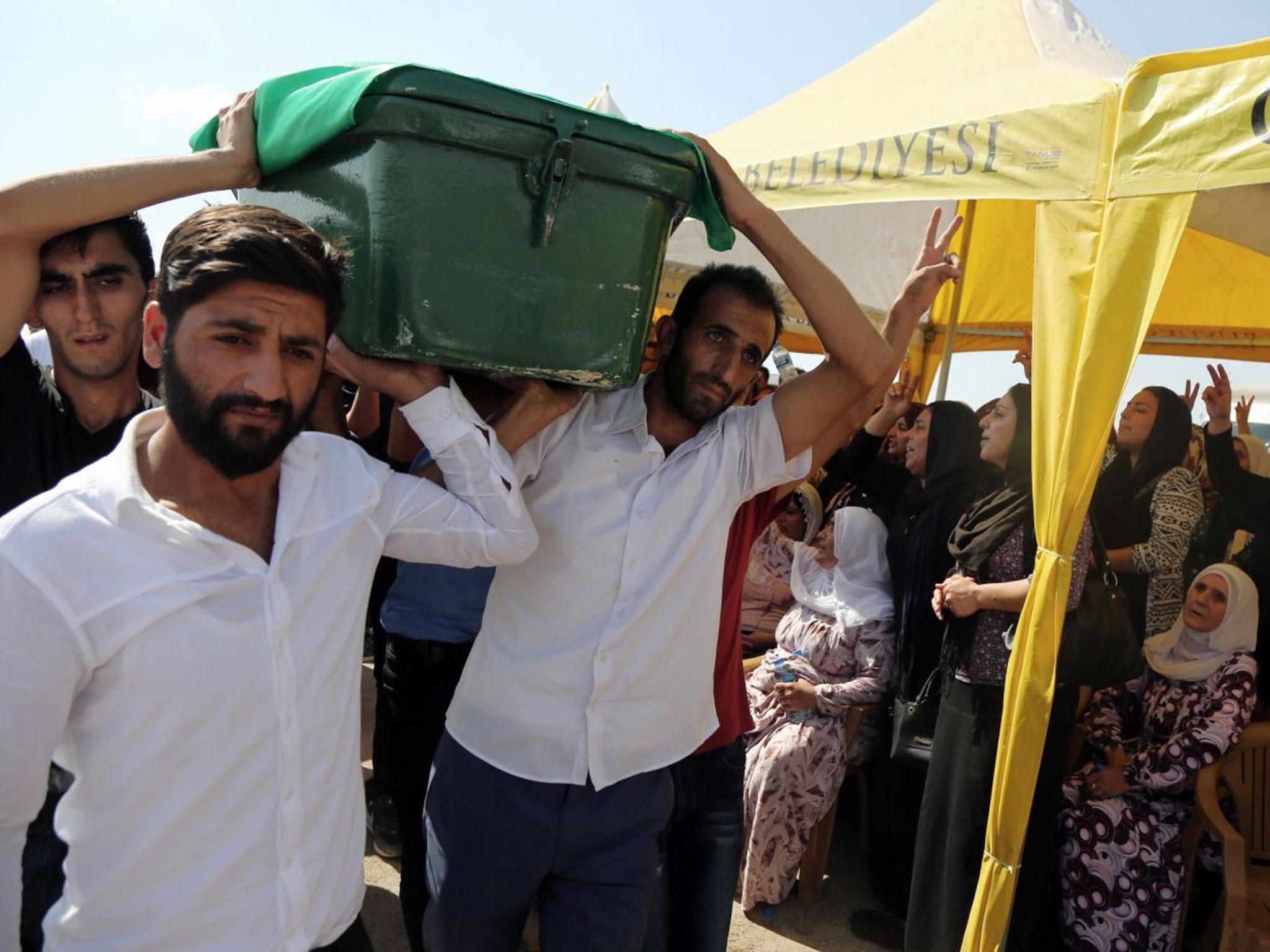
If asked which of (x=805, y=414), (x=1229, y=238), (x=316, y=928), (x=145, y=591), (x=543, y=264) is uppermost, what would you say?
(x=1229, y=238)

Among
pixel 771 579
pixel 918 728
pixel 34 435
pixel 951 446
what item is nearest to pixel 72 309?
pixel 34 435

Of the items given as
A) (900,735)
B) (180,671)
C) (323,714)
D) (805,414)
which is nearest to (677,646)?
(805,414)

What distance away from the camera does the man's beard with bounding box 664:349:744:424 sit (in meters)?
1.92

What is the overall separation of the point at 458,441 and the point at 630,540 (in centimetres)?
42

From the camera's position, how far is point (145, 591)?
1097 mm

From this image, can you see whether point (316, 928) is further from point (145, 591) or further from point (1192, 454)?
point (1192, 454)

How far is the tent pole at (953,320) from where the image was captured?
6031 mm

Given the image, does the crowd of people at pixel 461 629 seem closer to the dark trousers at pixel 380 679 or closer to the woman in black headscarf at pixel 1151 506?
the dark trousers at pixel 380 679

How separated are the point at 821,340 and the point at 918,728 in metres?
1.94

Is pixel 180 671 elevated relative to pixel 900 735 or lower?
elevated

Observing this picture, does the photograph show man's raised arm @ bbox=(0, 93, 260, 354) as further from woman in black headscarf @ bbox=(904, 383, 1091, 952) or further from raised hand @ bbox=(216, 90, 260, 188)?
woman in black headscarf @ bbox=(904, 383, 1091, 952)

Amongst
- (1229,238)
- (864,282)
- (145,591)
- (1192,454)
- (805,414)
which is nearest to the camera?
(145,591)

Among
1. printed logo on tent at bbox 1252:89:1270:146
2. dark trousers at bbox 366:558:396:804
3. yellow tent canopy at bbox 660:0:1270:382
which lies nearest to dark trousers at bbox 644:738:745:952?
dark trousers at bbox 366:558:396:804

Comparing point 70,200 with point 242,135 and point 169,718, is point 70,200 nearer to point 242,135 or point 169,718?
point 242,135
